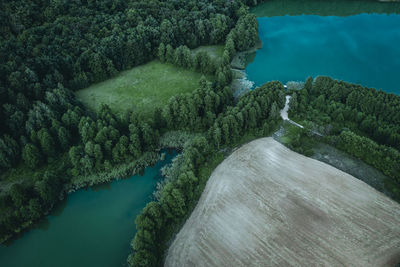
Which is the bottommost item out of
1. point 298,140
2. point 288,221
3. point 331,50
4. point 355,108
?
point 288,221

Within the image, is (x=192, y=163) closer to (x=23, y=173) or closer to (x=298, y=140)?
(x=298, y=140)

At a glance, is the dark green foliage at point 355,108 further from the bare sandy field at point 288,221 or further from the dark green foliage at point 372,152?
the bare sandy field at point 288,221

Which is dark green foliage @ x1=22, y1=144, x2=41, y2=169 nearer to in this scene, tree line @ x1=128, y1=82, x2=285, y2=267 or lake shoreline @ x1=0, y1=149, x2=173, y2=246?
lake shoreline @ x1=0, y1=149, x2=173, y2=246

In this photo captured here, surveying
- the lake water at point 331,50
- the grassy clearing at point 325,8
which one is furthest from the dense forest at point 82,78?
the grassy clearing at point 325,8

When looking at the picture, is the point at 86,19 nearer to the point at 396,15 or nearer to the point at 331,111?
the point at 331,111

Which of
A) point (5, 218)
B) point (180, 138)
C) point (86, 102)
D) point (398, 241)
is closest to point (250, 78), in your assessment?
point (180, 138)

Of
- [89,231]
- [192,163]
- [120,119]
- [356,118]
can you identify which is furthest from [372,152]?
[89,231]
